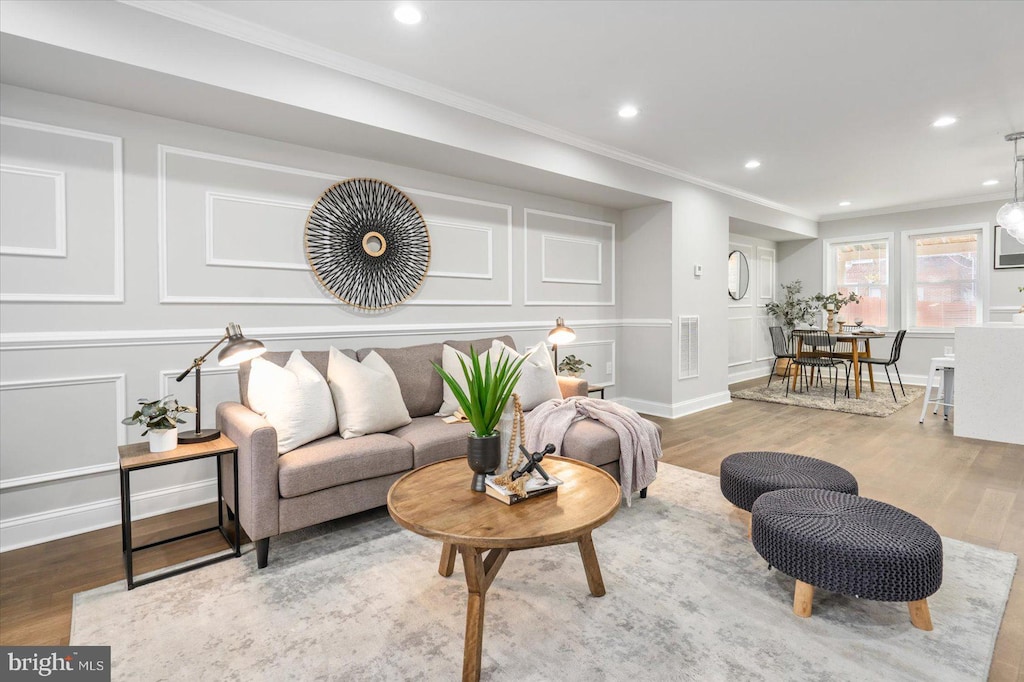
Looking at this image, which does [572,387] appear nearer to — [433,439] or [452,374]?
[452,374]

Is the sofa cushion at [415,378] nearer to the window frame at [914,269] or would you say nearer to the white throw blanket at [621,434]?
the white throw blanket at [621,434]

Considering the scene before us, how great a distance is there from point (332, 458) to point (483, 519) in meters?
1.08

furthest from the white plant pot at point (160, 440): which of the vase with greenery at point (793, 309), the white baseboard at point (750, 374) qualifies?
the vase with greenery at point (793, 309)

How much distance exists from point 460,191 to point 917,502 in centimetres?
377

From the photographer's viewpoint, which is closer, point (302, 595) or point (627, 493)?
point (302, 595)

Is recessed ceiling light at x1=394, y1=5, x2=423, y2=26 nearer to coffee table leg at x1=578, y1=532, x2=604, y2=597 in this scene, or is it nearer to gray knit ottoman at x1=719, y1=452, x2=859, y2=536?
coffee table leg at x1=578, y1=532, x2=604, y2=597

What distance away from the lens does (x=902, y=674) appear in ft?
5.23

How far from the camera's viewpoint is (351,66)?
2.88m

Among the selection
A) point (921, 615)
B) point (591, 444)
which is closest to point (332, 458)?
point (591, 444)

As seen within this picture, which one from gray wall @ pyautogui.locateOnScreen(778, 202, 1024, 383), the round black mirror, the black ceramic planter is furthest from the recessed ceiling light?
gray wall @ pyautogui.locateOnScreen(778, 202, 1024, 383)

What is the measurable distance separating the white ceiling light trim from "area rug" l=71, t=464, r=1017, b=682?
255cm

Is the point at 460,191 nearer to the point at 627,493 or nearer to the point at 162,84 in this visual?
the point at 162,84

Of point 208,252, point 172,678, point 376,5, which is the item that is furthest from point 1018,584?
point 208,252

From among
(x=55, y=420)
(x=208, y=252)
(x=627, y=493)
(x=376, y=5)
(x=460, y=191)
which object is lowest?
(x=627, y=493)
